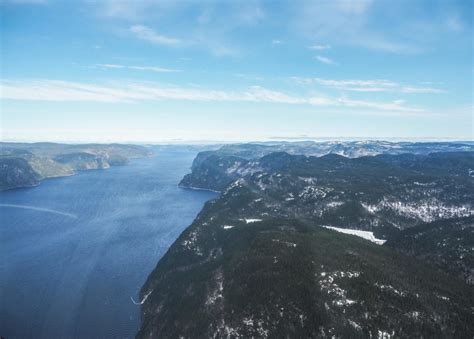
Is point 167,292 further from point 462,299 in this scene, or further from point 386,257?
point 462,299

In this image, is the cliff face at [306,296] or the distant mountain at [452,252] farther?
the distant mountain at [452,252]

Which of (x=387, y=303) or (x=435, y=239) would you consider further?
(x=435, y=239)

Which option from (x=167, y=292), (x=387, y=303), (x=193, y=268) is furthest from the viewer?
(x=193, y=268)

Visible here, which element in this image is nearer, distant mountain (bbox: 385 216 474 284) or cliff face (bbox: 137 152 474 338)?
cliff face (bbox: 137 152 474 338)

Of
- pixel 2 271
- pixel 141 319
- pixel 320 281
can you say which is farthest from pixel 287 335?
pixel 2 271

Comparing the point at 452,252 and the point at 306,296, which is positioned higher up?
the point at 452,252

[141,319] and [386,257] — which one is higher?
[386,257]

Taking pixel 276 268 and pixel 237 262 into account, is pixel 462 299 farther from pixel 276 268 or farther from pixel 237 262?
pixel 237 262

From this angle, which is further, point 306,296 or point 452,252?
point 452,252

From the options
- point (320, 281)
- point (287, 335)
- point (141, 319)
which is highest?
point (320, 281)

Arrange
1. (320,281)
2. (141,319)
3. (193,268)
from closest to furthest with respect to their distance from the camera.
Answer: (320,281) < (141,319) < (193,268)
